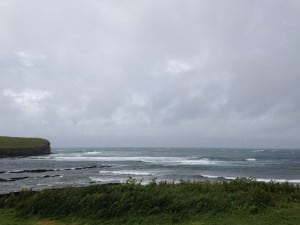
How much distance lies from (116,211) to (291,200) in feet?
27.6

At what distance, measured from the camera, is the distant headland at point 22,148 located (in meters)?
109

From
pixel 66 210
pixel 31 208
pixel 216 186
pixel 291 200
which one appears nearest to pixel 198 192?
pixel 216 186

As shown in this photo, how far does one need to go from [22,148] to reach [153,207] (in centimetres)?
10586

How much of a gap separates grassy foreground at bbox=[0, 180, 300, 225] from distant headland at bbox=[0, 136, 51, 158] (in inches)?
3702

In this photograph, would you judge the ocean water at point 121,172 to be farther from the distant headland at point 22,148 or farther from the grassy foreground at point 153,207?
the distant headland at point 22,148

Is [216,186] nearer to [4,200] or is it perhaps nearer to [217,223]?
[217,223]

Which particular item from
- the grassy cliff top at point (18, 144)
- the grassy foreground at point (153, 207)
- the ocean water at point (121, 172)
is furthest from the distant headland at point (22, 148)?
the grassy foreground at point (153, 207)

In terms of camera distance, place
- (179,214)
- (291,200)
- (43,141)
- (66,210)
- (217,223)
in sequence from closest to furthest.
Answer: (217,223), (179,214), (66,210), (291,200), (43,141)

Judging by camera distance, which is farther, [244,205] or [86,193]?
[86,193]

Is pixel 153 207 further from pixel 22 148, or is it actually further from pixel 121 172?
pixel 22 148

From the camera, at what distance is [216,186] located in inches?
792

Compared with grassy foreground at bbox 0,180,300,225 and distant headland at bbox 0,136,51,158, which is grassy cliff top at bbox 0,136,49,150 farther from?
grassy foreground at bbox 0,180,300,225

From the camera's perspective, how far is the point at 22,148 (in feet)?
379

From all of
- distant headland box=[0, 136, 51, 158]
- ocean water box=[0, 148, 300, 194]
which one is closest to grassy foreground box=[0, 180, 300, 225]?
ocean water box=[0, 148, 300, 194]
